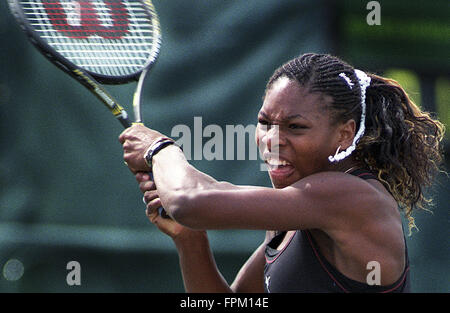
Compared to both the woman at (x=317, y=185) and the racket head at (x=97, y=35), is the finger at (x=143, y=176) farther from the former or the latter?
the racket head at (x=97, y=35)

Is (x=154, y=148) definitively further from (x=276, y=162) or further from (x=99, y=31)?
(x=99, y=31)

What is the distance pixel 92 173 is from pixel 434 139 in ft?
7.56

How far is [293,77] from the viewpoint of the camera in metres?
2.27

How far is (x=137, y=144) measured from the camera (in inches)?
92.9

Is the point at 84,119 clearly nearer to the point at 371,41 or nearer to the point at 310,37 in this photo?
the point at 310,37

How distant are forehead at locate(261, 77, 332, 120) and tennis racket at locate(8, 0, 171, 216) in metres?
0.54

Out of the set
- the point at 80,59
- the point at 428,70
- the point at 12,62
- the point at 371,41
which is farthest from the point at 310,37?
the point at 80,59

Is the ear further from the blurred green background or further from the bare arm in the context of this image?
the blurred green background

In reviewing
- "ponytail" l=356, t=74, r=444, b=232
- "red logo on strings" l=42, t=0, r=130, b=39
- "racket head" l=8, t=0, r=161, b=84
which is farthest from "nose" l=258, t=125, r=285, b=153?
"red logo on strings" l=42, t=0, r=130, b=39

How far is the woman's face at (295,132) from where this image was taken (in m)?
2.20

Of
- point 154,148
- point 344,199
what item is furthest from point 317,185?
point 154,148

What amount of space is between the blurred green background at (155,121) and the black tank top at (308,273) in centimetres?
202

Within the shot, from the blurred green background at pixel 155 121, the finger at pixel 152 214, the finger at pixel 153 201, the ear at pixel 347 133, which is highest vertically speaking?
the ear at pixel 347 133

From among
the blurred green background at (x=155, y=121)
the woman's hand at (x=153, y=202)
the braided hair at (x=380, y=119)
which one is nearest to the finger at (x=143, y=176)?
the woman's hand at (x=153, y=202)
